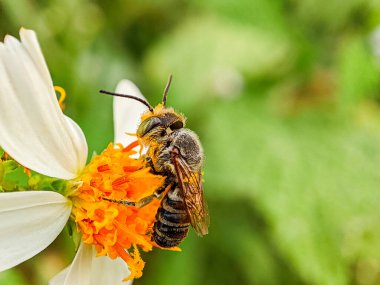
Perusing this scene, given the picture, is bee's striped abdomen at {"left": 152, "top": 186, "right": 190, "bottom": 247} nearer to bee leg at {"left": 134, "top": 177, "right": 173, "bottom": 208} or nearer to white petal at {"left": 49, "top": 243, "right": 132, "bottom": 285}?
bee leg at {"left": 134, "top": 177, "right": 173, "bottom": 208}

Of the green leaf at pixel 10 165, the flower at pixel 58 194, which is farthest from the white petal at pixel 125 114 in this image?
the green leaf at pixel 10 165

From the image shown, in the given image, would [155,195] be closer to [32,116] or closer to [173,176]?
[173,176]

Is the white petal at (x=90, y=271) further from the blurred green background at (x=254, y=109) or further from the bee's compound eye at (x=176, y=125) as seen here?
the blurred green background at (x=254, y=109)

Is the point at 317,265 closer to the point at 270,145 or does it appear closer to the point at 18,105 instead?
the point at 270,145

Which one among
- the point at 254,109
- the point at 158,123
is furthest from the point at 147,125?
the point at 254,109

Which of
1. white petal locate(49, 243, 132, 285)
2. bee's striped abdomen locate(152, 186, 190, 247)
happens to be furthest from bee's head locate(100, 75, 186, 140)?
white petal locate(49, 243, 132, 285)
